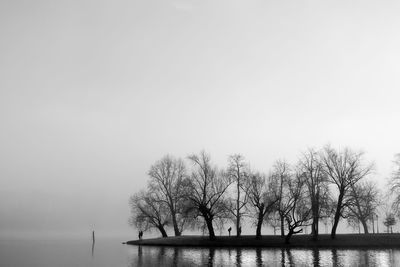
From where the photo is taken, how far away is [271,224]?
7194 centimetres

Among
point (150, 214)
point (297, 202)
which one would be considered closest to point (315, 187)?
point (297, 202)

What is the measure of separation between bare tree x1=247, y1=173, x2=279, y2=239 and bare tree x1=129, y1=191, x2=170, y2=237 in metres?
20.7

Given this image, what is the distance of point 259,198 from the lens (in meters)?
66.4

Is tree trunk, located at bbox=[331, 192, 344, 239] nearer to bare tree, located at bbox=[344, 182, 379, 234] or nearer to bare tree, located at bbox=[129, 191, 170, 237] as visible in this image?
bare tree, located at bbox=[344, 182, 379, 234]

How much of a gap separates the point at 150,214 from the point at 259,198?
25932mm

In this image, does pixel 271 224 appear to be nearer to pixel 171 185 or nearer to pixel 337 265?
pixel 171 185

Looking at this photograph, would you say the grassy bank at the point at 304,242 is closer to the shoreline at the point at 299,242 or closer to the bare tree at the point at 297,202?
the shoreline at the point at 299,242

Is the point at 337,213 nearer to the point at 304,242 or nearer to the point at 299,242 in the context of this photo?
the point at 304,242

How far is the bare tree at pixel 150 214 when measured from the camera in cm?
8138

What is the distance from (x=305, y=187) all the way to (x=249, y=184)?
354 inches

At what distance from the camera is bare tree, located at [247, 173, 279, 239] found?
65.3 m

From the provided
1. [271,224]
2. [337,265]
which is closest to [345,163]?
[271,224]

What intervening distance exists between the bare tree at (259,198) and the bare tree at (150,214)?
68.0 ft

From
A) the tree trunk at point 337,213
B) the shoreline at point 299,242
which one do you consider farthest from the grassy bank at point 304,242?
the tree trunk at point 337,213
